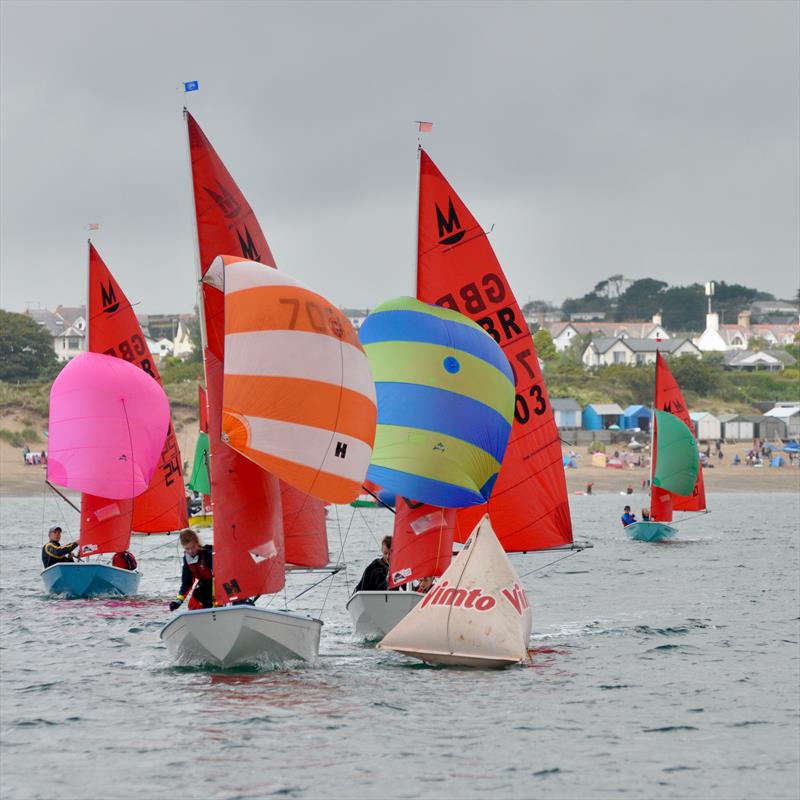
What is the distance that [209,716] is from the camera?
17219mm

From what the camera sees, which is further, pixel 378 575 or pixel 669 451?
pixel 669 451

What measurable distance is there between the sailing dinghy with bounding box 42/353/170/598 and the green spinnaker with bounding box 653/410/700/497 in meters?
23.0

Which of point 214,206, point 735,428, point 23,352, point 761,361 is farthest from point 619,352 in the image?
point 214,206

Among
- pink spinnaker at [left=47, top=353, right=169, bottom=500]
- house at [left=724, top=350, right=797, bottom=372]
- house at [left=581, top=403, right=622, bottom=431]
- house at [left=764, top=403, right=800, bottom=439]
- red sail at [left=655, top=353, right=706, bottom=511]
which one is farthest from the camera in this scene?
house at [left=724, top=350, right=797, bottom=372]

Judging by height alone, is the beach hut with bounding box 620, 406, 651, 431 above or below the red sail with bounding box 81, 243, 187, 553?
above

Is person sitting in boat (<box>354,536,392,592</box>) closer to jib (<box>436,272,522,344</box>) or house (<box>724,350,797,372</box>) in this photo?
jib (<box>436,272,522,344</box>)

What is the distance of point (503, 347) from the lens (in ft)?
84.6

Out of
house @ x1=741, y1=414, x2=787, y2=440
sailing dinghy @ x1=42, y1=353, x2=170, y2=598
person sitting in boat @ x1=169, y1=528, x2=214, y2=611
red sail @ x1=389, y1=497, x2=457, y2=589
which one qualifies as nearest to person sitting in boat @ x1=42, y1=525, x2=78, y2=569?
sailing dinghy @ x1=42, y1=353, x2=170, y2=598

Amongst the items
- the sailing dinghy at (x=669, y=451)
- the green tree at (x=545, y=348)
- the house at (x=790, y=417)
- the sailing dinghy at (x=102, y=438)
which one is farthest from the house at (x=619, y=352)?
the sailing dinghy at (x=102, y=438)

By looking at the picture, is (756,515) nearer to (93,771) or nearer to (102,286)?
(102,286)

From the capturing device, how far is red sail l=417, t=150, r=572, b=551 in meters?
24.9

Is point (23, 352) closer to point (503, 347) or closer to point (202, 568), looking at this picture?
point (503, 347)

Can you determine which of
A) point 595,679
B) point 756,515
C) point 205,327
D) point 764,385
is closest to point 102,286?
point 205,327

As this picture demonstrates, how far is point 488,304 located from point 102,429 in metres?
8.47
